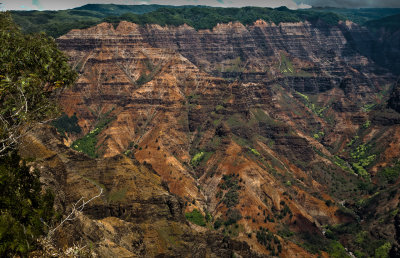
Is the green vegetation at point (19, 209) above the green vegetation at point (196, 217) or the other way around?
above

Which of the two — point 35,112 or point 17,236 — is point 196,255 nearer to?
point 35,112

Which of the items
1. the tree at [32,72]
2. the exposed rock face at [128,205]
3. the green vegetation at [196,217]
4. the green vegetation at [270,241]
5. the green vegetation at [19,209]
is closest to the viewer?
the green vegetation at [19,209]

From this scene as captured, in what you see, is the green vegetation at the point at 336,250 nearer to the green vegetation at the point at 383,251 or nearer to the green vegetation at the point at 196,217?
the green vegetation at the point at 383,251

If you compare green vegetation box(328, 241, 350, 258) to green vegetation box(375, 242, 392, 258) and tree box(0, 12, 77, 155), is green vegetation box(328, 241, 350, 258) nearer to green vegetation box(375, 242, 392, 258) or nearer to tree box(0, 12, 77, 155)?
green vegetation box(375, 242, 392, 258)

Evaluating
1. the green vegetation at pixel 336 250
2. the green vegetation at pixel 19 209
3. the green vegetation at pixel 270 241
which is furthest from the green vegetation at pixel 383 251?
the green vegetation at pixel 19 209

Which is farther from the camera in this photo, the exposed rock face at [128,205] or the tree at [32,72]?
the exposed rock face at [128,205]

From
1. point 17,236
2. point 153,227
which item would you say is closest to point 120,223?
point 153,227

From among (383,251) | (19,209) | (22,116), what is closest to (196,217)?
(383,251)

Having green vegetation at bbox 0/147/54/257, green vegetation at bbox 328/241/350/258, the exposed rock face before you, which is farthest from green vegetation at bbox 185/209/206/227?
green vegetation at bbox 0/147/54/257
